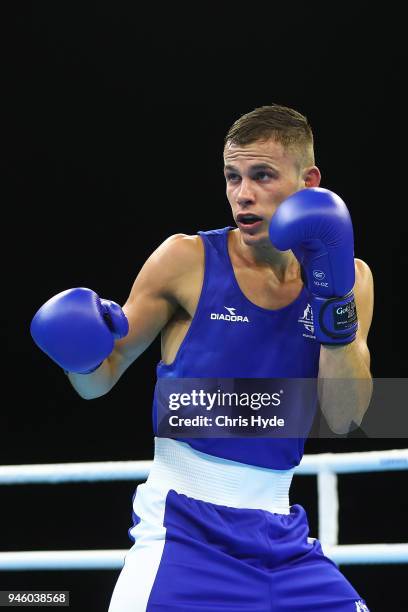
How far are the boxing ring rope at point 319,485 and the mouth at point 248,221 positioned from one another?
1.17 metres

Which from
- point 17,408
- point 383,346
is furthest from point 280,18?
point 17,408

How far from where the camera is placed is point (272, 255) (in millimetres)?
2393

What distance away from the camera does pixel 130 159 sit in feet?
23.4

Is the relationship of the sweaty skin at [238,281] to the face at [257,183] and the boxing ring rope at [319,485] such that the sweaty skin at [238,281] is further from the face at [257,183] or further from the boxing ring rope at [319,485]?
the boxing ring rope at [319,485]

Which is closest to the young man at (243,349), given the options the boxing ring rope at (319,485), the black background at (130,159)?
the boxing ring rope at (319,485)

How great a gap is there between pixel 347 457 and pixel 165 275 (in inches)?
48.3

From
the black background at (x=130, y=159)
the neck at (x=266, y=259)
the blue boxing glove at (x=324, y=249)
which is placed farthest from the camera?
the black background at (x=130, y=159)

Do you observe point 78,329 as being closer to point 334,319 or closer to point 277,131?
point 334,319

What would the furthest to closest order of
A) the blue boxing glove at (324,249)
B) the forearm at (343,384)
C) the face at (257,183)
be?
the face at (257,183) < the forearm at (343,384) < the blue boxing glove at (324,249)

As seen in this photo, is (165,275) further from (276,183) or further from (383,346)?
(383,346)

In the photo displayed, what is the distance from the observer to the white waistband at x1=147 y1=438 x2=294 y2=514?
2088mm

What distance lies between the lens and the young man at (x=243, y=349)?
1.97 metres

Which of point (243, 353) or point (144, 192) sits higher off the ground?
point (144, 192)

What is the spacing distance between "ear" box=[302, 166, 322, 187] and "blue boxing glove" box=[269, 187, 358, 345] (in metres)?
0.32
